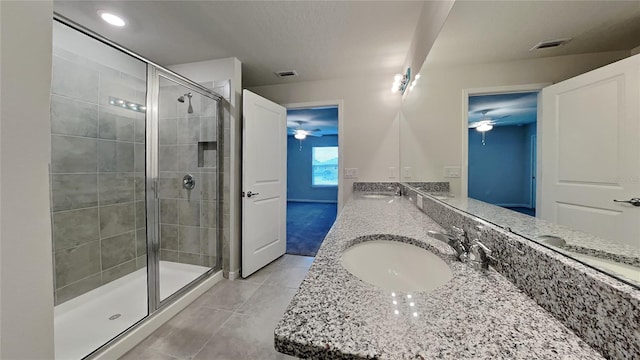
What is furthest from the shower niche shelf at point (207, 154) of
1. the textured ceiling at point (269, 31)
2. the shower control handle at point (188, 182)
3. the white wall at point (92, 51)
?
the textured ceiling at point (269, 31)

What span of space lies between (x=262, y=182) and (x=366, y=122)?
143cm

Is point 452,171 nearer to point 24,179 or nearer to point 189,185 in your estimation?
point 24,179

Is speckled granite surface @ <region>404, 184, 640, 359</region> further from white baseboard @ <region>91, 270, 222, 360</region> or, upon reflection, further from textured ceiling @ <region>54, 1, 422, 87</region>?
white baseboard @ <region>91, 270, 222, 360</region>

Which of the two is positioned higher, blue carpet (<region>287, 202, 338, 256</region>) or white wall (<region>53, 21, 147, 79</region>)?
white wall (<region>53, 21, 147, 79</region>)

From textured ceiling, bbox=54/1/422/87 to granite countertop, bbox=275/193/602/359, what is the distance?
5.74 feet

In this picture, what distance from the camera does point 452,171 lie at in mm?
1086

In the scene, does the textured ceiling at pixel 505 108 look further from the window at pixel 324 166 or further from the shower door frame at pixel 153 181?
the window at pixel 324 166

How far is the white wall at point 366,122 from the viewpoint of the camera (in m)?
→ 2.59

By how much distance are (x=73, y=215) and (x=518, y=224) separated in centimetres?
281

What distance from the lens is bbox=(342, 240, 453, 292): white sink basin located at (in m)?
0.76

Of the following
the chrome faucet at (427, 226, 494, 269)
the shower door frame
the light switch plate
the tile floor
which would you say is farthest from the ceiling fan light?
the shower door frame

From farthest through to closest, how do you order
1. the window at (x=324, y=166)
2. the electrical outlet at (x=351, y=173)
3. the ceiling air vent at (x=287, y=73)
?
the window at (x=324, y=166) < the electrical outlet at (x=351, y=173) < the ceiling air vent at (x=287, y=73)

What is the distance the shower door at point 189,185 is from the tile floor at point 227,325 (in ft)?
1.44

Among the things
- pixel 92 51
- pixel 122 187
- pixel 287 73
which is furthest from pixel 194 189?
pixel 287 73
